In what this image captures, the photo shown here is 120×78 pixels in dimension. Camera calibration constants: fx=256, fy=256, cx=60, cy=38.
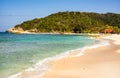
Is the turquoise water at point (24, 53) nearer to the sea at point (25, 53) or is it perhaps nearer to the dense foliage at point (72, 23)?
the sea at point (25, 53)

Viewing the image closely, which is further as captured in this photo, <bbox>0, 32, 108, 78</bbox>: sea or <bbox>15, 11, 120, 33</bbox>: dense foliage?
<bbox>15, 11, 120, 33</bbox>: dense foliage

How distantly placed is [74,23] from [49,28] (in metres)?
14.4

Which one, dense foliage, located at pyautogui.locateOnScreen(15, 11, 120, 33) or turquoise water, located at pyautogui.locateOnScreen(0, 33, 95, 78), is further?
dense foliage, located at pyautogui.locateOnScreen(15, 11, 120, 33)

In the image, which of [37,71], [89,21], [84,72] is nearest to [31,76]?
[37,71]

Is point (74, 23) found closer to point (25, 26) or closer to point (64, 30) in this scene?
point (64, 30)

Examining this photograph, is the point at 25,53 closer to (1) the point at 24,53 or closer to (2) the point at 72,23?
(1) the point at 24,53

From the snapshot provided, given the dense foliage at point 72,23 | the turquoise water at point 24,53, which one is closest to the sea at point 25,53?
the turquoise water at point 24,53

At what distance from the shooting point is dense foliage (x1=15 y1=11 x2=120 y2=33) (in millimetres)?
133038

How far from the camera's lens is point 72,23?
145000mm

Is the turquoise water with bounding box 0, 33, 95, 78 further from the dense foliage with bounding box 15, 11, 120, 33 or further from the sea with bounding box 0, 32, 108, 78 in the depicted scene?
the dense foliage with bounding box 15, 11, 120, 33

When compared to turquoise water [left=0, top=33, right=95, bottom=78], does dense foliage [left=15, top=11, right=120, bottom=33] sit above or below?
above

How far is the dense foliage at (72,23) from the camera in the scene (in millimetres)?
133038

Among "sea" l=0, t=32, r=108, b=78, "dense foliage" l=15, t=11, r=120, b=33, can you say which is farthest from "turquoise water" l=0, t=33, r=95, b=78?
"dense foliage" l=15, t=11, r=120, b=33

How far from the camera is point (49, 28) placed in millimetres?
141250
